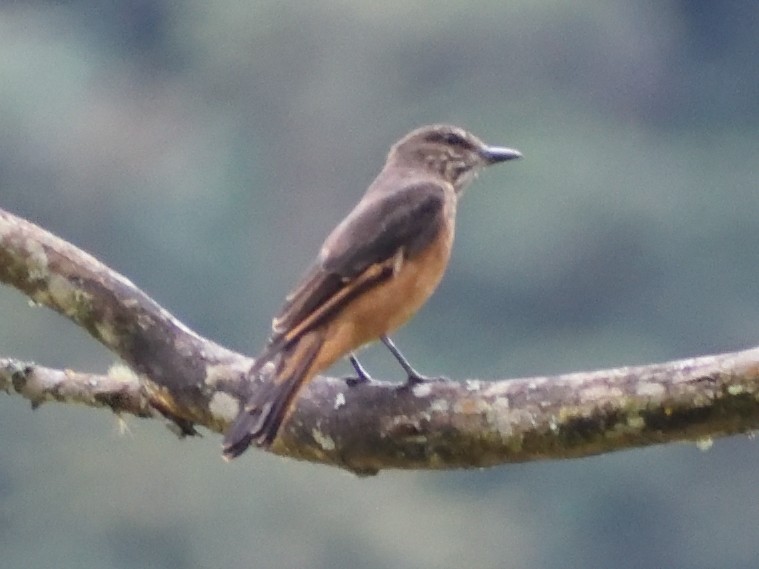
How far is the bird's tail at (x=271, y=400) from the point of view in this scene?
14.8 ft

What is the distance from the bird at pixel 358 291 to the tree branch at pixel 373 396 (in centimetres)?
12

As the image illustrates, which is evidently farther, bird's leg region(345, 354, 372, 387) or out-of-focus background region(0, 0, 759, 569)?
out-of-focus background region(0, 0, 759, 569)

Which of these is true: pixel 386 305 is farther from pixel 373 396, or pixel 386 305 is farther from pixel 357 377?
pixel 373 396

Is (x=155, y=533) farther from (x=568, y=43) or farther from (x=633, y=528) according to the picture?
(x=568, y=43)

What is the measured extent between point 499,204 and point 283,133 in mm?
2760

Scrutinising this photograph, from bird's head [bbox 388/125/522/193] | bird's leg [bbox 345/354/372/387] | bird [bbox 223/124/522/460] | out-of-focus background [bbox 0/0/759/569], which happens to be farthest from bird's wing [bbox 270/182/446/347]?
out-of-focus background [bbox 0/0/759/569]

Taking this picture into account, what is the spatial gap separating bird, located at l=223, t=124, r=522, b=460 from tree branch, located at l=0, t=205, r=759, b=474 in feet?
0.40

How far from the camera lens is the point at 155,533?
15.9 meters

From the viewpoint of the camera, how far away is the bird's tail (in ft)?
14.8

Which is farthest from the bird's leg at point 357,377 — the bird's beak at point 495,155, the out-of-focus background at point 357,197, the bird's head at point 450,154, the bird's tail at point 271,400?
the out-of-focus background at point 357,197

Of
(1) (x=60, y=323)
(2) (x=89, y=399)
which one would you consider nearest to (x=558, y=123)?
(1) (x=60, y=323)

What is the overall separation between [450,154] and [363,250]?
0.88 m

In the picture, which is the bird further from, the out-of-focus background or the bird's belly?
the out-of-focus background

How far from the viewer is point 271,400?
4582 millimetres
